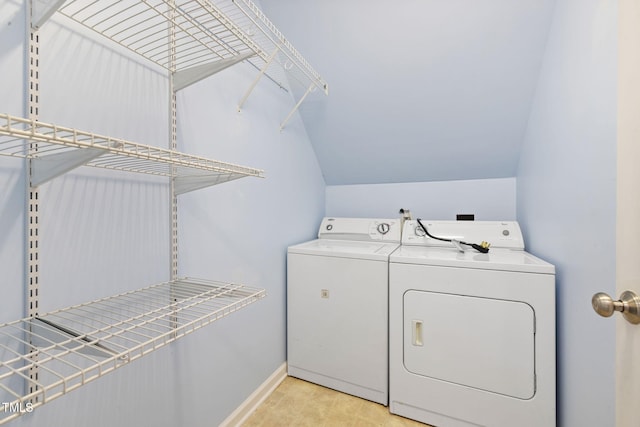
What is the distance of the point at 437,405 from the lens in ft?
5.19

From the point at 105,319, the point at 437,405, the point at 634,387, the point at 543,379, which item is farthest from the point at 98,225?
the point at 543,379

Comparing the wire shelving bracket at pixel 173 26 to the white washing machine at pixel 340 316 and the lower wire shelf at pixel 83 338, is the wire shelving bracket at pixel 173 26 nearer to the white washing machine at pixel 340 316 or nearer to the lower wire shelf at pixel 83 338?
the lower wire shelf at pixel 83 338

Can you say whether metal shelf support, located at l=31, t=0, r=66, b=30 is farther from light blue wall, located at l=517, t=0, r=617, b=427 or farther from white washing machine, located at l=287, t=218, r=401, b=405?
Answer: light blue wall, located at l=517, t=0, r=617, b=427

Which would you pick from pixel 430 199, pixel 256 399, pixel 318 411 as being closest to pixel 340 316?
pixel 318 411

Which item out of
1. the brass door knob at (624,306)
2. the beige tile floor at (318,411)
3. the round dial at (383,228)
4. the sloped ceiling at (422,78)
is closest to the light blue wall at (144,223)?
the beige tile floor at (318,411)

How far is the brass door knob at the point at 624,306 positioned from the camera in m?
0.58

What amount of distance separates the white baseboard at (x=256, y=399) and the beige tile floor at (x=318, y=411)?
3cm

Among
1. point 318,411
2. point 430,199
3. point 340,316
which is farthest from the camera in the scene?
point 430,199

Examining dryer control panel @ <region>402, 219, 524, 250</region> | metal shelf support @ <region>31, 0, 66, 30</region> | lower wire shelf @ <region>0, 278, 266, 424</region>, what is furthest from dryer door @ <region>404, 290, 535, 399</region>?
metal shelf support @ <region>31, 0, 66, 30</region>

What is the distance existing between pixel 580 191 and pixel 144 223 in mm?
1777

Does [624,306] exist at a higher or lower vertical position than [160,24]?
lower

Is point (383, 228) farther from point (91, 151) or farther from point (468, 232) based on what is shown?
point (91, 151)

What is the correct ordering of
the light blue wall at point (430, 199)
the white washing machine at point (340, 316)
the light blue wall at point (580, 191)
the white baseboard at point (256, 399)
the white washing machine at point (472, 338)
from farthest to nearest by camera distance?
1. the light blue wall at point (430, 199)
2. the white washing machine at point (340, 316)
3. the white baseboard at point (256, 399)
4. the white washing machine at point (472, 338)
5. the light blue wall at point (580, 191)

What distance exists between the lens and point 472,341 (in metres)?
1.51
